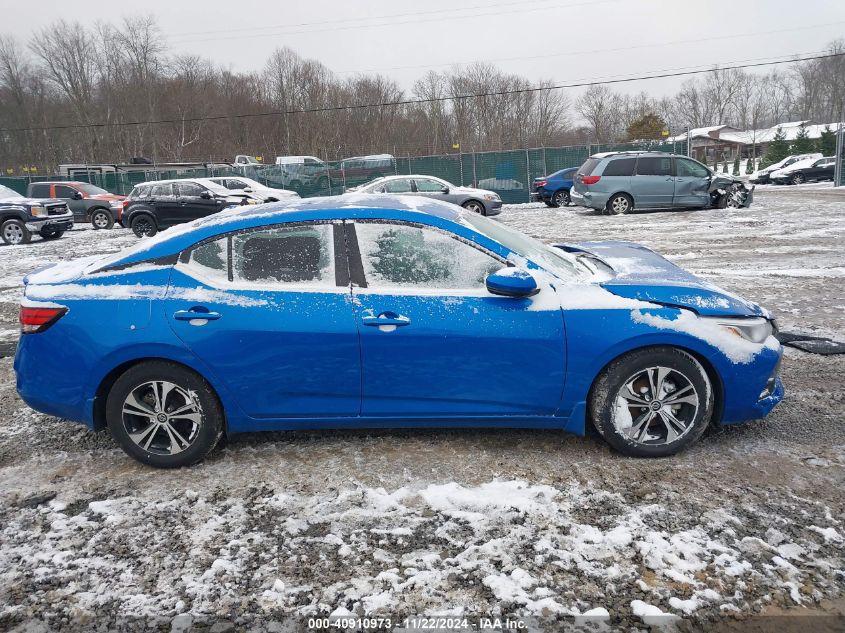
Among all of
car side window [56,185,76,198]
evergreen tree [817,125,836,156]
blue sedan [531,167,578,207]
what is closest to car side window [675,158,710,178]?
blue sedan [531,167,578,207]

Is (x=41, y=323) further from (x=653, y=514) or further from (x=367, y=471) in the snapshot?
(x=653, y=514)

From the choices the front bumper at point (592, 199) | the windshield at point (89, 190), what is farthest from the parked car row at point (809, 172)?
the windshield at point (89, 190)

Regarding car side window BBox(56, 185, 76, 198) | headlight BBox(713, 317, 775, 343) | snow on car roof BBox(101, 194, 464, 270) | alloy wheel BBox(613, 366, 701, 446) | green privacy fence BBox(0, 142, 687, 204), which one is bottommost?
alloy wheel BBox(613, 366, 701, 446)

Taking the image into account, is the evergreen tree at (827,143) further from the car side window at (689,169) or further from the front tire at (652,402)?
the front tire at (652,402)

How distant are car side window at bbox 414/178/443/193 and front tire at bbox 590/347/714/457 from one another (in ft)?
49.9

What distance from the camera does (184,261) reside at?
3.68 m

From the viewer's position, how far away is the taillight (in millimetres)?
3590

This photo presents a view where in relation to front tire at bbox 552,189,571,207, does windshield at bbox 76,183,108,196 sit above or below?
above

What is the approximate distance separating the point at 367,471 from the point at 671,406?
1783mm

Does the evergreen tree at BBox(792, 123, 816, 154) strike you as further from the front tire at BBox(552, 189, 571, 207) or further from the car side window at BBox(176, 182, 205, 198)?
the car side window at BBox(176, 182, 205, 198)

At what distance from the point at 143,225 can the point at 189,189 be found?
65.1 inches

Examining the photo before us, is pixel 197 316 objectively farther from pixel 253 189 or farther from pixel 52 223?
pixel 253 189

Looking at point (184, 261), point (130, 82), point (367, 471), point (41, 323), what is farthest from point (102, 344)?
point (130, 82)

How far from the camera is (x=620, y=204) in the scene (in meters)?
18.8
